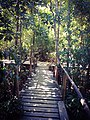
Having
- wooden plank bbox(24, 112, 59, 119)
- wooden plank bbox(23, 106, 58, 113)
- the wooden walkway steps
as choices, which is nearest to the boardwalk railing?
the wooden walkway steps

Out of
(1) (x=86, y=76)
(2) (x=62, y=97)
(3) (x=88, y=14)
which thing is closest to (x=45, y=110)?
(2) (x=62, y=97)

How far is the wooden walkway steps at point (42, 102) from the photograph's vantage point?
4.27 m

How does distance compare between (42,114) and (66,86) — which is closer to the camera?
(42,114)

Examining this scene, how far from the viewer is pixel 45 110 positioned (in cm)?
457

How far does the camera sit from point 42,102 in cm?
509

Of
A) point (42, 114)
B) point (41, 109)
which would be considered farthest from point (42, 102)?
point (42, 114)

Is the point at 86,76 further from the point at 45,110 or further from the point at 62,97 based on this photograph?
the point at 45,110

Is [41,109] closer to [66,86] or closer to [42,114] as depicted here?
[42,114]

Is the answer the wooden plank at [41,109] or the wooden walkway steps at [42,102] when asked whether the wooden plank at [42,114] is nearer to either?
the wooden walkway steps at [42,102]

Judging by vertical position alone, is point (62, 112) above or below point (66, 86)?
below

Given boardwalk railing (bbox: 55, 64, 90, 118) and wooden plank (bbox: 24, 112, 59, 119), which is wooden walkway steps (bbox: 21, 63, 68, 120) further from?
boardwalk railing (bbox: 55, 64, 90, 118)

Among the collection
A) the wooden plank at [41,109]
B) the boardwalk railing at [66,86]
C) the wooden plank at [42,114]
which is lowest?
the wooden plank at [42,114]

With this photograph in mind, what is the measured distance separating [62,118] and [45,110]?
635mm

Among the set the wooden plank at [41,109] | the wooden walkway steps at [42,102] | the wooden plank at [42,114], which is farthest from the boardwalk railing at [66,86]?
the wooden plank at [42,114]
